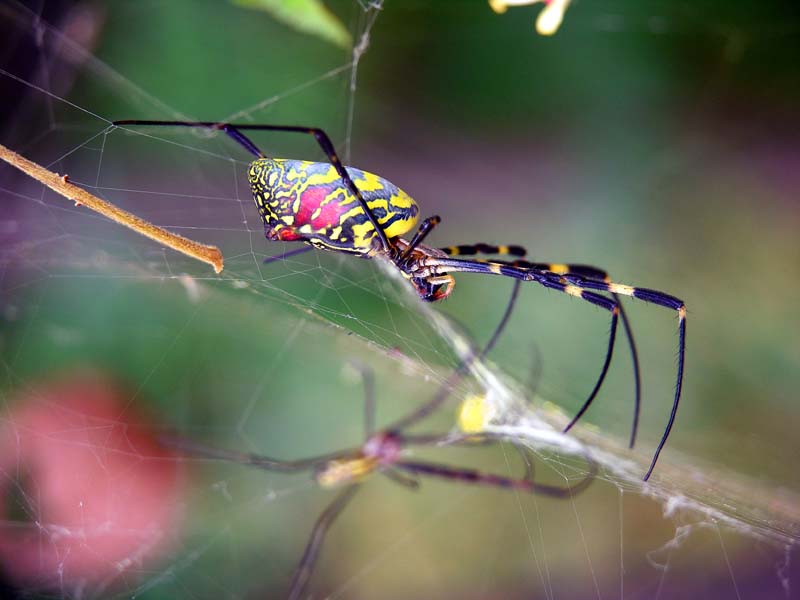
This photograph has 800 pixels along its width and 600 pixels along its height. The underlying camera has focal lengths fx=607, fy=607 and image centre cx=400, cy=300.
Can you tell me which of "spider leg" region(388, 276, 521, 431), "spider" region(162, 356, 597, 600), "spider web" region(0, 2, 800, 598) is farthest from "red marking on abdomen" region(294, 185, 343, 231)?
"spider" region(162, 356, 597, 600)

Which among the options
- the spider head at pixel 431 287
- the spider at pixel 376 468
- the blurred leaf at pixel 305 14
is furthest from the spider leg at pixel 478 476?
the blurred leaf at pixel 305 14

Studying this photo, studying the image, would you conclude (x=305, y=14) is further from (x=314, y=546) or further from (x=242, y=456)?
(x=314, y=546)

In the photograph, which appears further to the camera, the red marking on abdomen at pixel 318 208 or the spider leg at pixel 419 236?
the spider leg at pixel 419 236

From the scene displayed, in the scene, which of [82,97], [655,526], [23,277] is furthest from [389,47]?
[655,526]

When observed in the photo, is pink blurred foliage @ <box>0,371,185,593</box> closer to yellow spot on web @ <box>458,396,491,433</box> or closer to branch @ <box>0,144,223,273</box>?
branch @ <box>0,144,223,273</box>

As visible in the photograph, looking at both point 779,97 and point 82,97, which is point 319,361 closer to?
point 82,97

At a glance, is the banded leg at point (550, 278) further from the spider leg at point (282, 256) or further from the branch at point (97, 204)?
the branch at point (97, 204)
